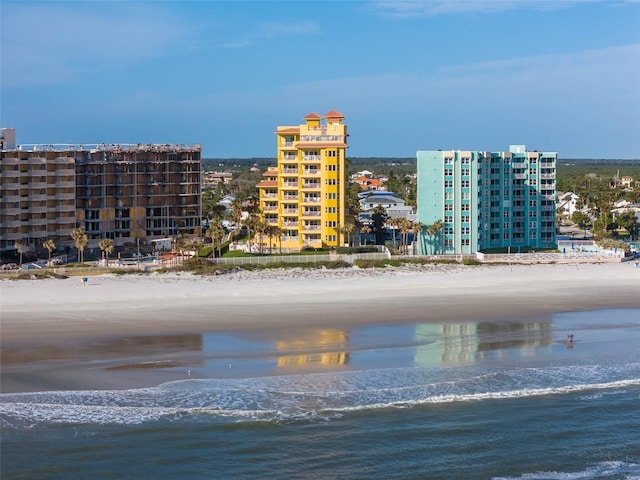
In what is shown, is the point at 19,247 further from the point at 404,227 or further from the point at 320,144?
the point at 404,227

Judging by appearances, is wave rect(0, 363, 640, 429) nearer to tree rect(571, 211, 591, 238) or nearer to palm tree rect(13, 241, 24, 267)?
palm tree rect(13, 241, 24, 267)

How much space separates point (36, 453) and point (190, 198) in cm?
4639

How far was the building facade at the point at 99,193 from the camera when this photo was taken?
6394 centimetres

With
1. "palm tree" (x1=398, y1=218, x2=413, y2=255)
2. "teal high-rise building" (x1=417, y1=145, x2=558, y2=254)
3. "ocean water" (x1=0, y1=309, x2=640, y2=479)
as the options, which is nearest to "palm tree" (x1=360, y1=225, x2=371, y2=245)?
"palm tree" (x1=398, y1=218, x2=413, y2=255)

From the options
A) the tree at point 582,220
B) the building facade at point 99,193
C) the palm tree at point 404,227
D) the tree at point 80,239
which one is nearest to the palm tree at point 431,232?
the palm tree at point 404,227

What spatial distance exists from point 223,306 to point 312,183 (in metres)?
19.9

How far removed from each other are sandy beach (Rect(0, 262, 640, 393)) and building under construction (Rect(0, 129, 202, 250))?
13.2 m

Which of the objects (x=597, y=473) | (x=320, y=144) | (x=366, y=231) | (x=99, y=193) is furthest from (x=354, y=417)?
(x=99, y=193)

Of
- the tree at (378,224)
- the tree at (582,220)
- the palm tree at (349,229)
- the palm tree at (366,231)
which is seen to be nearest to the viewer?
the palm tree at (349,229)

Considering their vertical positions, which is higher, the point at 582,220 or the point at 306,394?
the point at 582,220

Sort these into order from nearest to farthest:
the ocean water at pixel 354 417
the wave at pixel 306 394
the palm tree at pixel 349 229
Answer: the ocean water at pixel 354 417 → the wave at pixel 306 394 → the palm tree at pixel 349 229

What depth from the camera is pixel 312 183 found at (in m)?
65.9

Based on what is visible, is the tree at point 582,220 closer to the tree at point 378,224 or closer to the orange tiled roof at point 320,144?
the tree at point 378,224

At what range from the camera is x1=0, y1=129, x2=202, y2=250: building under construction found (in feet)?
210
